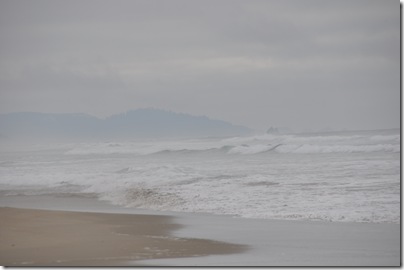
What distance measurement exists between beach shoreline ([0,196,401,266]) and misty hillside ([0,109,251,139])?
68.5 ft

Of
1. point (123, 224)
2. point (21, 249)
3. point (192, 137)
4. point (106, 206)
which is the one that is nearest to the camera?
point (21, 249)

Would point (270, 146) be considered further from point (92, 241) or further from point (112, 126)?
point (92, 241)

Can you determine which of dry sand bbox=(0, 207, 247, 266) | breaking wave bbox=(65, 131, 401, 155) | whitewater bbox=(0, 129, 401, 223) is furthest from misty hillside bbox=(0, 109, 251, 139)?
dry sand bbox=(0, 207, 247, 266)

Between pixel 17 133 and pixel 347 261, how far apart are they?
3735 centimetres

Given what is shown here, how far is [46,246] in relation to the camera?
277 inches

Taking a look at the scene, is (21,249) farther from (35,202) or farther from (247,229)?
(35,202)

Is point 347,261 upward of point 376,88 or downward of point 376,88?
downward

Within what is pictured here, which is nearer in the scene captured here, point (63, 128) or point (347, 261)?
point (347, 261)

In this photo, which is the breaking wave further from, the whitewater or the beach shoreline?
the beach shoreline

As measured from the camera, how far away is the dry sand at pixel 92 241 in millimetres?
6395

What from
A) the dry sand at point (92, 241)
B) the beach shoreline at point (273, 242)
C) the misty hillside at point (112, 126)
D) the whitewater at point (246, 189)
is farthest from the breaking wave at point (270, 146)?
the dry sand at point (92, 241)

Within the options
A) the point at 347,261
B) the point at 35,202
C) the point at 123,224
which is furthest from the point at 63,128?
the point at 347,261

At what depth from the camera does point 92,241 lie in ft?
24.3

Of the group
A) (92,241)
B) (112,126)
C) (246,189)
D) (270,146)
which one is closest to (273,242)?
(92,241)
